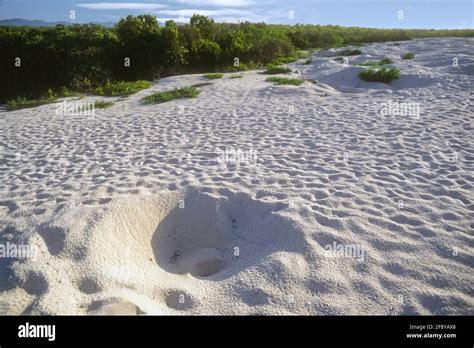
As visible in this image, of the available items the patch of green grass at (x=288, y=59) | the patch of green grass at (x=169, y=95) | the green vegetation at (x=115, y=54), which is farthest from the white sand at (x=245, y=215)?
the patch of green grass at (x=288, y=59)

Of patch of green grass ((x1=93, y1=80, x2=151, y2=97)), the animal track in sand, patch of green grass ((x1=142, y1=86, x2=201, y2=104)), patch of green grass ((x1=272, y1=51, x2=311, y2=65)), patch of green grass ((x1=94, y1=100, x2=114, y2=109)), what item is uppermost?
patch of green grass ((x1=272, y1=51, x2=311, y2=65))

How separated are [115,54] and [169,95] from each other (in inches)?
255

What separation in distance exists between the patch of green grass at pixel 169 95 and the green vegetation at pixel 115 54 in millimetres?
1873

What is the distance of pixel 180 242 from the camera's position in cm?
466

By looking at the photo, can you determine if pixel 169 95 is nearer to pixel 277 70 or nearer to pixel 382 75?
pixel 277 70

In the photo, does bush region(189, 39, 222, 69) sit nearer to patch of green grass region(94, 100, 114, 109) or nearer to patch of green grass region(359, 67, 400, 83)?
patch of green grass region(94, 100, 114, 109)

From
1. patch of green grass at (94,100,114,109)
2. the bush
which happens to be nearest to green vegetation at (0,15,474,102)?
the bush

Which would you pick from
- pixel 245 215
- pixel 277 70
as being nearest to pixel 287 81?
pixel 277 70

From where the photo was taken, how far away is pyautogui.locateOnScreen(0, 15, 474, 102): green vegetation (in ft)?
49.6

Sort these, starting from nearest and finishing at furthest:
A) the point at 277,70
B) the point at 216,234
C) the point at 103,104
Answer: the point at 216,234
the point at 103,104
the point at 277,70

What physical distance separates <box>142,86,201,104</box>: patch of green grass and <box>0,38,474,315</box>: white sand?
263 centimetres

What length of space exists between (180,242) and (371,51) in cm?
1807

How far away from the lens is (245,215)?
15.9 ft
